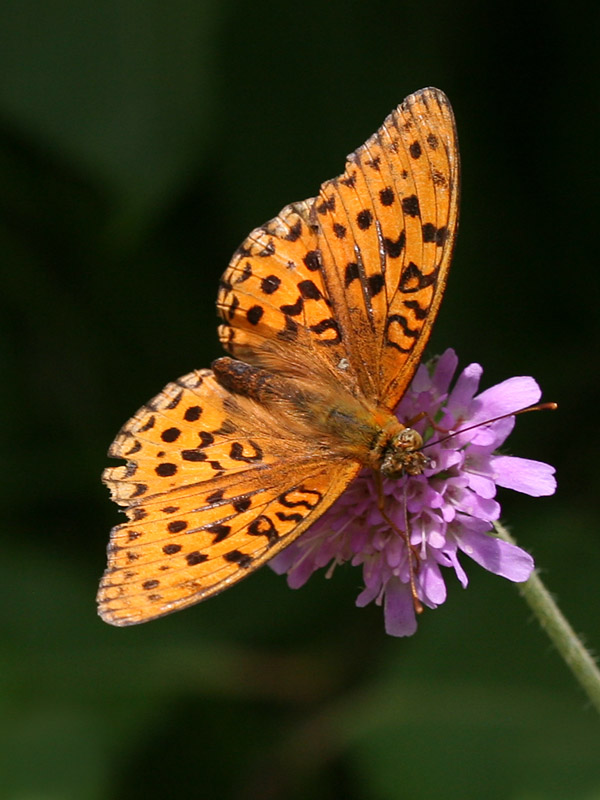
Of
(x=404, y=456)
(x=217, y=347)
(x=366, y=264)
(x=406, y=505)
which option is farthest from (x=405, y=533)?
(x=217, y=347)

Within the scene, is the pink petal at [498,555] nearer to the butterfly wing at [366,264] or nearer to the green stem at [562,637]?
the green stem at [562,637]

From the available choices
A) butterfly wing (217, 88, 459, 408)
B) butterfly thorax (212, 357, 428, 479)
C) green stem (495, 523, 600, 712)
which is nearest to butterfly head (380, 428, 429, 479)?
butterfly thorax (212, 357, 428, 479)

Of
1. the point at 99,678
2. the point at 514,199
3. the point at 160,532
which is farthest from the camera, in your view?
the point at 514,199

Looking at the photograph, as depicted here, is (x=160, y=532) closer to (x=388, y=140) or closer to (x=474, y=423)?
(x=474, y=423)

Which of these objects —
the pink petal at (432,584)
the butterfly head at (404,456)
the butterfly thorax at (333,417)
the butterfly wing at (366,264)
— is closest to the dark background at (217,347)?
the butterfly wing at (366,264)

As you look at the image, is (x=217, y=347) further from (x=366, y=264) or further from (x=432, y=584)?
(x=432, y=584)

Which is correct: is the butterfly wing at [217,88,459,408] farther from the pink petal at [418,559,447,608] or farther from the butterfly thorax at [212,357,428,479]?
the pink petal at [418,559,447,608]

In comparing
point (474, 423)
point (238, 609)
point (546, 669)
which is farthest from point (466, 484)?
point (238, 609)
